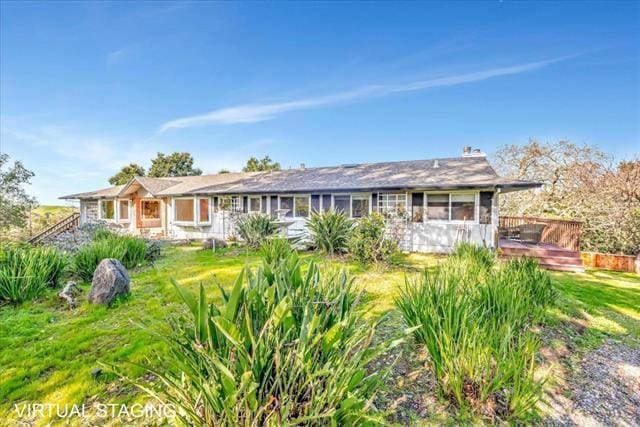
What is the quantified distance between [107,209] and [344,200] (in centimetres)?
1984

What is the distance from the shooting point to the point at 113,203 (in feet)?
69.9

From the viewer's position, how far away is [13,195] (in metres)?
16.0

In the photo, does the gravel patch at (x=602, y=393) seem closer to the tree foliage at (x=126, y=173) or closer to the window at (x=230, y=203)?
the window at (x=230, y=203)

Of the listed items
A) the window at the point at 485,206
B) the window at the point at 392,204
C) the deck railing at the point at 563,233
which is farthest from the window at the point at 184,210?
the deck railing at the point at 563,233

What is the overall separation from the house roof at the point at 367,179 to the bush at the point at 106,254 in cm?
692

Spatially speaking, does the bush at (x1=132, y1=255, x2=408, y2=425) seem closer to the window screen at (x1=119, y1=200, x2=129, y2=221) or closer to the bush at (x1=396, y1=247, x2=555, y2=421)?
the bush at (x1=396, y1=247, x2=555, y2=421)

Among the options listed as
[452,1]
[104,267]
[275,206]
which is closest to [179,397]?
[104,267]

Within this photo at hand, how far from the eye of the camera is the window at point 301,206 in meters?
14.3

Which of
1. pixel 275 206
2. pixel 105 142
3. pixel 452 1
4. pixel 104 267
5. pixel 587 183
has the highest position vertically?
pixel 452 1

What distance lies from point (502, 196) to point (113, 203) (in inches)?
1134

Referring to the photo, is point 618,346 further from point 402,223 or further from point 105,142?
point 105,142

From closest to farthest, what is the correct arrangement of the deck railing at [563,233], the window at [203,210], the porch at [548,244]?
the porch at [548,244] → the deck railing at [563,233] → the window at [203,210]

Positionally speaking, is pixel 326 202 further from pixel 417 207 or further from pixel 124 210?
pixel 124 210

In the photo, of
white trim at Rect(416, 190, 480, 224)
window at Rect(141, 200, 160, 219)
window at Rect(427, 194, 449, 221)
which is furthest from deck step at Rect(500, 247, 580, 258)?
window at Rect(141, 200, 160, 219)
